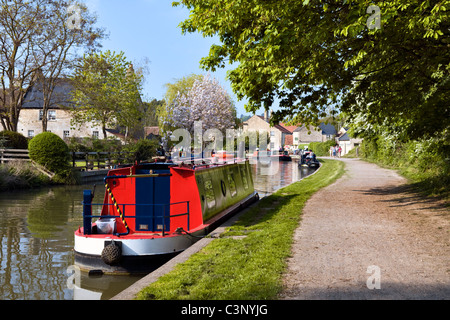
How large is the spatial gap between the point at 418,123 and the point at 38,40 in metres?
26.1

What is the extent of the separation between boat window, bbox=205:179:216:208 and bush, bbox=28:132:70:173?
16.2 metres

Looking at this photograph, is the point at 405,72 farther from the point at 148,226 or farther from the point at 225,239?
the point at 148,226

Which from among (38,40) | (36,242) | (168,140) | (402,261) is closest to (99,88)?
(38,40)

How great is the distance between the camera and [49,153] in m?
24.5

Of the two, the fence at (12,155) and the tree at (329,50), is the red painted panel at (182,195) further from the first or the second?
the fence at (12,155)

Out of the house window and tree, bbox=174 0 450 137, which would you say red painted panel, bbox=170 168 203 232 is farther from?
the house window

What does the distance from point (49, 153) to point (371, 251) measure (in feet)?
68.8

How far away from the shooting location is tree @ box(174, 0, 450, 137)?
794 cm

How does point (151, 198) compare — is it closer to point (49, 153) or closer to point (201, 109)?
point (49, 153)

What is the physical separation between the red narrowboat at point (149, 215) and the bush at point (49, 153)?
1522 centimetres

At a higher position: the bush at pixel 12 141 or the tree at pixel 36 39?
the tree at pixel 36 39

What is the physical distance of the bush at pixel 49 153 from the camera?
24516 mm

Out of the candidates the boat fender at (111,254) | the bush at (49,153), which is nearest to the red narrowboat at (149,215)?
the boat fender at (111,254)
